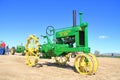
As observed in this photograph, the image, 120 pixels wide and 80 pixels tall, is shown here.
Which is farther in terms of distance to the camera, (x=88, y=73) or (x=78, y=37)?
(x=78, y=37)

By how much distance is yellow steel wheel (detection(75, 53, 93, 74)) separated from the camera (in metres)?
13.4

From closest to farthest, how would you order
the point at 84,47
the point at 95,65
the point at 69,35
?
the point at 95,65 → the point at 84,47 → the point at 69,35

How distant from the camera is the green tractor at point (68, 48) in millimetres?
13865

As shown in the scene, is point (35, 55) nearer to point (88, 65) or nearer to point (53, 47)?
point (53, 47)

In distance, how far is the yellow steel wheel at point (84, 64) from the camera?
1336cm

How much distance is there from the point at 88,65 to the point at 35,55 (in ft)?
12.8

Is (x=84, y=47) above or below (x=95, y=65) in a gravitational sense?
above

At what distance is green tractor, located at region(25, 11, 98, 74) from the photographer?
546 inches

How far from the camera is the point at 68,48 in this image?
1516 centimetres

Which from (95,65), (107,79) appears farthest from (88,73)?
(107,79)

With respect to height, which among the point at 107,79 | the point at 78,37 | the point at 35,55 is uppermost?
the point at 78,37

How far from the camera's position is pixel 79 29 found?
14.9m

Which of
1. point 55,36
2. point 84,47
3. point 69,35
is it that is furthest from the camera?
point 55,36

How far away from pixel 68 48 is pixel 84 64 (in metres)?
1.70
